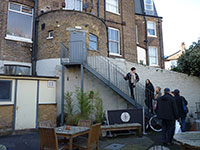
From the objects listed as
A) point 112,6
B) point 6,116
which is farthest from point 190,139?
point 112,6

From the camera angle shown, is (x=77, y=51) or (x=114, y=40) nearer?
(x=77, y=51)

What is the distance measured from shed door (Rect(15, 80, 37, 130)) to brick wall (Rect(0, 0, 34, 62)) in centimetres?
390

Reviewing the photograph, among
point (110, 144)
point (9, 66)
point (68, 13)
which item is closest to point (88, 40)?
point (68, 13)

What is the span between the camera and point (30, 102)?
327 inches

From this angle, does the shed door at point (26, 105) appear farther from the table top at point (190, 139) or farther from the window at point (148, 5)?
the window at point (148, 5)

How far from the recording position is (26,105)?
8.20 meters

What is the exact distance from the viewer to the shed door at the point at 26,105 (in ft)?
26.1

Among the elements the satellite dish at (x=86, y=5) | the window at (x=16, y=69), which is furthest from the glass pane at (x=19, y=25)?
the satellite dish at (x=86, y=5)

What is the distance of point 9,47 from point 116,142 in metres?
→ 9.00

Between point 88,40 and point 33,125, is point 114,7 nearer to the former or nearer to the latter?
point 88,40

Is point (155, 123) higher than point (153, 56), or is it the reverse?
point (153, 56)

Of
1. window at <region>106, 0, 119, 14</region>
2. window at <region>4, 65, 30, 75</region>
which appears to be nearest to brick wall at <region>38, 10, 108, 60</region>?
window at <region>4, 65, 30, 75</region>

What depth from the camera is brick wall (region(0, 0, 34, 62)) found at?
1102 cm

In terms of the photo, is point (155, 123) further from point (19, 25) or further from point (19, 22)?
point (19, 22)
